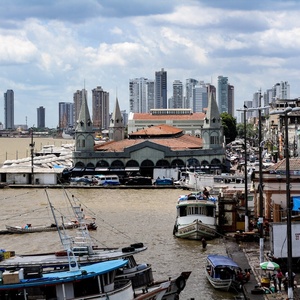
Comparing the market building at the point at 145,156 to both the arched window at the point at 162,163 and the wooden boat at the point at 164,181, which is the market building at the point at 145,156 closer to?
the arched window at the point at 162,163

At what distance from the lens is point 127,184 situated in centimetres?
8319

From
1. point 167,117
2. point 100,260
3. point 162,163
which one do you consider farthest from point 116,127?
point 100,260

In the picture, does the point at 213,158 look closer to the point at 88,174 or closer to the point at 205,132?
the point at 205,132

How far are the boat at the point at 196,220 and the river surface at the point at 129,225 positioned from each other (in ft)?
2.17

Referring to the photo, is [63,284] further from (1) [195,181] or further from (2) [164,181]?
(2) [164,181]

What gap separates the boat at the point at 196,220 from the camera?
44.9 meters

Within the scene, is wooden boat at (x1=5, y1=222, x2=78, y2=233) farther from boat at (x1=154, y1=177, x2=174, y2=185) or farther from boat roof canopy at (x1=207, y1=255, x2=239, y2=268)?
boat at (x1=154, y1=177, x2=174, y2=185)

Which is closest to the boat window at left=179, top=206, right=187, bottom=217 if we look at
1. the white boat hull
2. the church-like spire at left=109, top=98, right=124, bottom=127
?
the white boat hull

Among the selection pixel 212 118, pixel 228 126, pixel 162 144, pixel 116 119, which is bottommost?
pixel 162 144

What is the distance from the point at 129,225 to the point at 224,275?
19.6 meters

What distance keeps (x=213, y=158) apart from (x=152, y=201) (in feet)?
85.2

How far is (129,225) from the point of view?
51.3 meters

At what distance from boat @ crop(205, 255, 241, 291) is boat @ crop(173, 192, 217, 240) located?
462 inches

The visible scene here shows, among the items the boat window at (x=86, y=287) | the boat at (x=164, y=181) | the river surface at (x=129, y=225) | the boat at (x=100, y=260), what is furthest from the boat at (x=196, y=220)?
the boat at (x=164, y=181)
